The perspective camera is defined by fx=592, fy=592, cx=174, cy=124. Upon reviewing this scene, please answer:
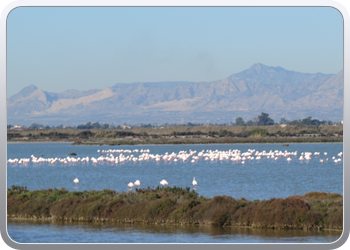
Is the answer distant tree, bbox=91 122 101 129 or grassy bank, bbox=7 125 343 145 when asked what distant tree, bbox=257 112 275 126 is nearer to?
grassy bank, bbox=7 125 343 145

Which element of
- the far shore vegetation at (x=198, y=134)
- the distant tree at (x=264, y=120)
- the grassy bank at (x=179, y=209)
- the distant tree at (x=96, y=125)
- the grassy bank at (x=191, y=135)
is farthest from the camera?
the distant tree at (x=96, y=125)

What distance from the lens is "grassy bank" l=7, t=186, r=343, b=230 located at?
17.2 metres

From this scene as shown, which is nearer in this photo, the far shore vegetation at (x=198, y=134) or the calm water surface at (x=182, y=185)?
the calm water surface at (x=182, y=185)

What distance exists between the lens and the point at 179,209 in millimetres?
18625

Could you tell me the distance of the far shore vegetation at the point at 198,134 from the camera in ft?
348

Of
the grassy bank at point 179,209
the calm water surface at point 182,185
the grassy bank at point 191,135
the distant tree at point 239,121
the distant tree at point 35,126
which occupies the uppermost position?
the distant tree at point 239,121

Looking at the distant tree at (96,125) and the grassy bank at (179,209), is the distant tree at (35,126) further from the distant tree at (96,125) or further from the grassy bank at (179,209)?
the grassy bank at (179,209)

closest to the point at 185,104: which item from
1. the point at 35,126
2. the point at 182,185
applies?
the point at 35,126

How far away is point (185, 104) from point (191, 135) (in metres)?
51.8

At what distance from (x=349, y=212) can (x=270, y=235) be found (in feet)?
17.2

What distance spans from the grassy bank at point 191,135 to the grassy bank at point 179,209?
8011 cm

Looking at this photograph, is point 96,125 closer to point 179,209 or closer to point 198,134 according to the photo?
point 198,134

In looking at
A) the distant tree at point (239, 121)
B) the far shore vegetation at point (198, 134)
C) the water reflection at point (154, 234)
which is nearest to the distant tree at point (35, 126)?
the far shore vegetation at point (198, 134)
